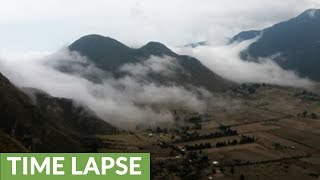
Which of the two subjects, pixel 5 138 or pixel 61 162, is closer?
pixel 61 162

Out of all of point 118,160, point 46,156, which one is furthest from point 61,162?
point 118,160

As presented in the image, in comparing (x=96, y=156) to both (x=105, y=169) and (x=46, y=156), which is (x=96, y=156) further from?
(x=46, y=156)

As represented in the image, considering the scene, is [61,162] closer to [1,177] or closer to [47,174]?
[47,174]

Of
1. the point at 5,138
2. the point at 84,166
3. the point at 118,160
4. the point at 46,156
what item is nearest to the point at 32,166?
the point at 46,156

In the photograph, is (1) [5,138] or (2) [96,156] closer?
(2) [96,156]

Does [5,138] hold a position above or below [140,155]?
below

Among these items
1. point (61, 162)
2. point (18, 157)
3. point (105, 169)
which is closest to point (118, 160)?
point (105, 169)

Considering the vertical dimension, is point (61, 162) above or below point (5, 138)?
above

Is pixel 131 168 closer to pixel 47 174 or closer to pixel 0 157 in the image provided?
pixel 47 174
